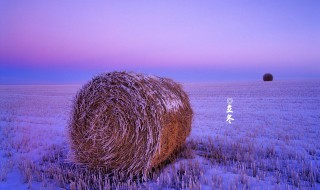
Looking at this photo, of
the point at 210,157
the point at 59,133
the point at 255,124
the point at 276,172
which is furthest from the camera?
the point at 255,124

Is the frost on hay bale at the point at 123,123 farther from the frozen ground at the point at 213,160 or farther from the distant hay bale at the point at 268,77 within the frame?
the distant hay bale at the point at 268,77

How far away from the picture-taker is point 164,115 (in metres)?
4.72

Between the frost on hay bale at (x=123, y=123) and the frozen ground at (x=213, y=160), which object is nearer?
the frozen ground at (x=213, y=160)

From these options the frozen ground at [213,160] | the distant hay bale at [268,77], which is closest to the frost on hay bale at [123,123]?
the frozen ground at [213,160]

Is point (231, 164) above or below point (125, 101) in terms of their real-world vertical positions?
below

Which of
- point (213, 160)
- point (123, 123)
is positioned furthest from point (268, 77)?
point (123, 123)

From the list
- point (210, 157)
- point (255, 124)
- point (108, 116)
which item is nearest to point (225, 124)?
point (255, 124)

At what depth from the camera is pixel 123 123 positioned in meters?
4.72

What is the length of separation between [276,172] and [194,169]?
1.26 m

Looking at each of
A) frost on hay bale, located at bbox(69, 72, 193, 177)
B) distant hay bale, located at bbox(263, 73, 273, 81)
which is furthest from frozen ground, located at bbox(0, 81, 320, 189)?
distant hay bale, located at bbox(263, 73, 273, 81)

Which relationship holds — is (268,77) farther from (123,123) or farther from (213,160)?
(123,123)

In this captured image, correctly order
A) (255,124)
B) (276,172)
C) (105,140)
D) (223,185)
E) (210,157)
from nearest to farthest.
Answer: (223,185)
(276,172)
(105,140)
(210,157)
(255,124)

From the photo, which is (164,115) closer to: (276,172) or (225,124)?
(276,172)

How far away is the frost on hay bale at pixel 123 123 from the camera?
4.61 meters
